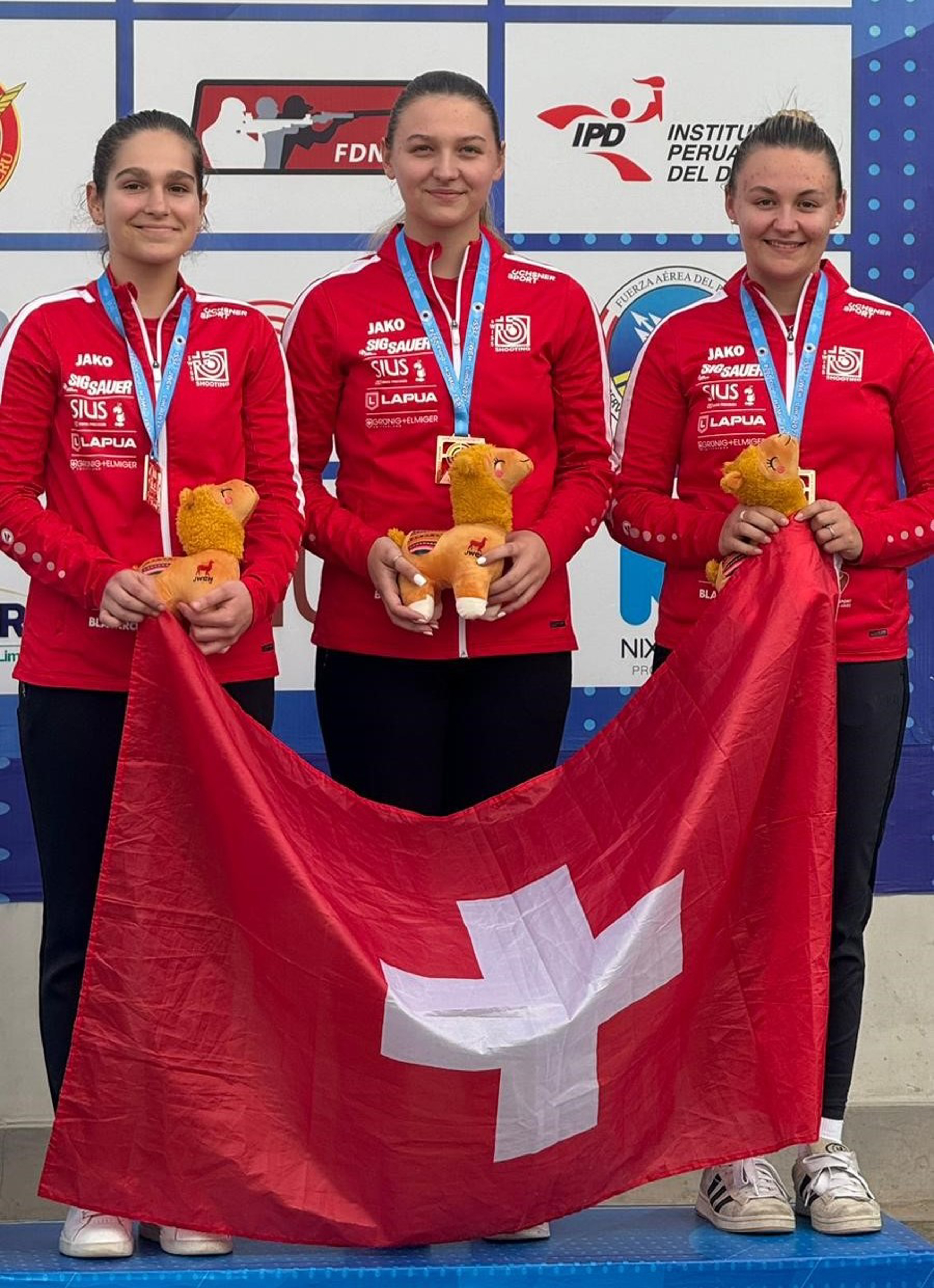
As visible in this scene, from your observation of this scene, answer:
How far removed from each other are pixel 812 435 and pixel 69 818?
133cm

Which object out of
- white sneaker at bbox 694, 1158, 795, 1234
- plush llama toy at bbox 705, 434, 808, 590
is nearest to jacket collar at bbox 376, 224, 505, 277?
plush llama toy at bbox 705, 434, 808, 590

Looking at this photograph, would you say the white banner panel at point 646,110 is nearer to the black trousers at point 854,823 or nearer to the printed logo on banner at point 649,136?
the printed logo on banner at point 649,136

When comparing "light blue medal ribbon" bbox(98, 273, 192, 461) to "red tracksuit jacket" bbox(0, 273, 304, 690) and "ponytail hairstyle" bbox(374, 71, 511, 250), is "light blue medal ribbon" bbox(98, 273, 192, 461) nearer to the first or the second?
"red tracksuit jacket" bbox(0, 273, 304, 690)

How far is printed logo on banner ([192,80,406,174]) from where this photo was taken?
387cm

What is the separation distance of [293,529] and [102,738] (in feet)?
1.46

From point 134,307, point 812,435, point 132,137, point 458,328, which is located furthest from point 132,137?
point 812,435

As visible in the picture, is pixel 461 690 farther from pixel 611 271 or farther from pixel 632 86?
pixel 632 86

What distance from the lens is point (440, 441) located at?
3.02 metres

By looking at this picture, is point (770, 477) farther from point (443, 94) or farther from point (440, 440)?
point (443, 94)

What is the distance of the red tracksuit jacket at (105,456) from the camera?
283 cm

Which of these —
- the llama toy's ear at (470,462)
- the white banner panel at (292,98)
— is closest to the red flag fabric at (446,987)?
the llama toy's ear at (470,462)

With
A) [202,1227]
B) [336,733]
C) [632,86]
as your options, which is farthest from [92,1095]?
[632,86]

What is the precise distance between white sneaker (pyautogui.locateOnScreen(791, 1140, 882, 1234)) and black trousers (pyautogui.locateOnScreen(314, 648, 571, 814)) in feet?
2.56

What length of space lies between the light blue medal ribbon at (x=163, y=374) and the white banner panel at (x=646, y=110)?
127cm
